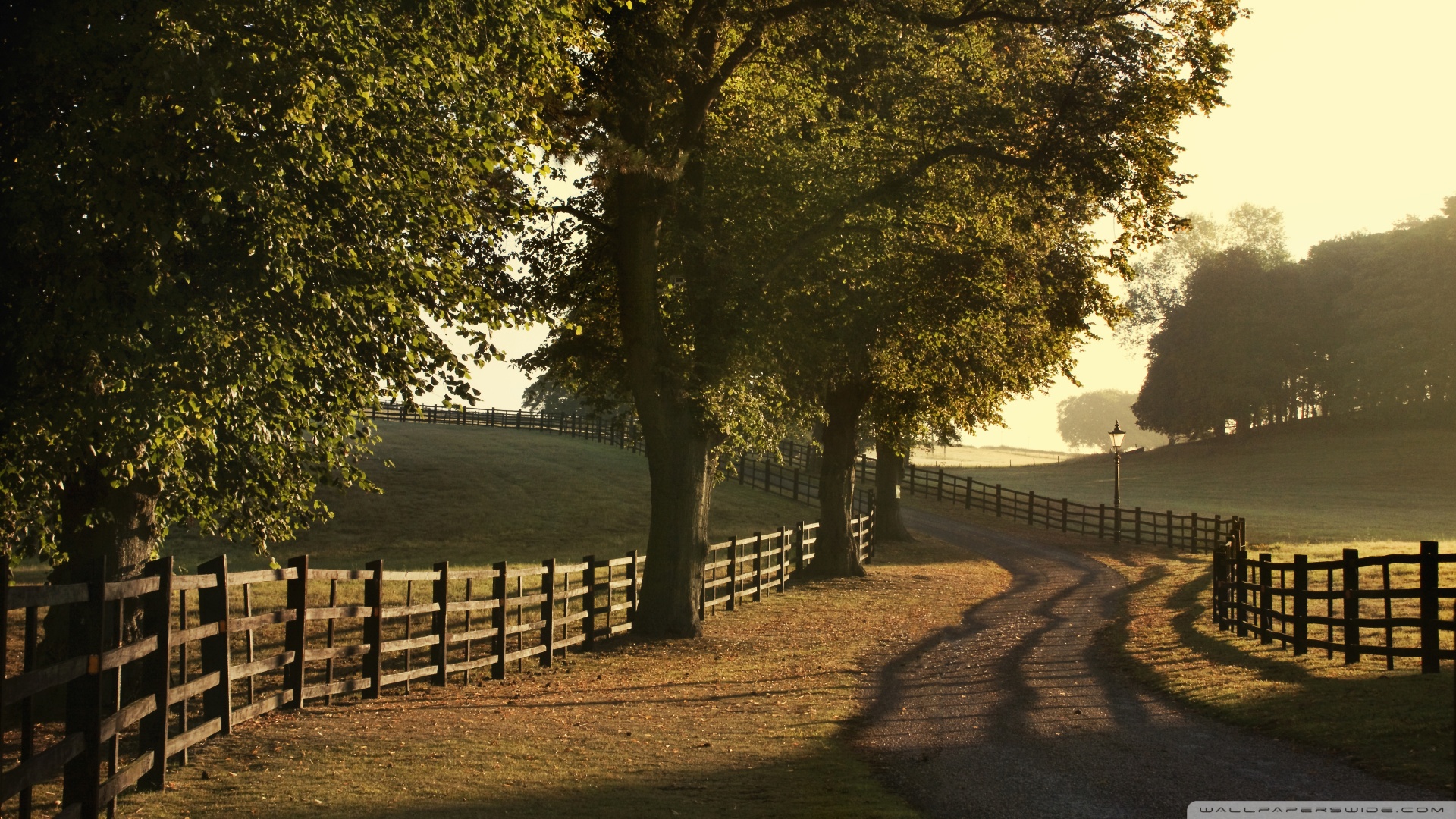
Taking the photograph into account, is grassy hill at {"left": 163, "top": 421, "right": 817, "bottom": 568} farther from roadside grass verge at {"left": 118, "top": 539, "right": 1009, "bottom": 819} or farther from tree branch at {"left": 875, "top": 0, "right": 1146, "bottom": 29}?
tree branch at {"left": 875, "top": 0, "right": 1146, "bottom": 29}

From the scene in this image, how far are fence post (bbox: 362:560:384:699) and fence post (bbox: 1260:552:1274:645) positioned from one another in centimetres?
1129

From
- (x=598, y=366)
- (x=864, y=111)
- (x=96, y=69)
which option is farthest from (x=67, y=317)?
(x=864, y=111)

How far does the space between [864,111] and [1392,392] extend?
218 ft

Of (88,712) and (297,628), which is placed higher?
(88,712)

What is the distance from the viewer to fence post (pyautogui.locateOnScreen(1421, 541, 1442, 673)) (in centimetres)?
1206

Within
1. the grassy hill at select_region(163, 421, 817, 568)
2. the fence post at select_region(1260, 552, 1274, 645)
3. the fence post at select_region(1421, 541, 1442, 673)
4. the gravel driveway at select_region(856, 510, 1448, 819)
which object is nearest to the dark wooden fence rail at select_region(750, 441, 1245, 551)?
the grassy hill at select_region(163, 421, 817, 568)

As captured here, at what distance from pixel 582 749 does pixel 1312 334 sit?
3134 inches

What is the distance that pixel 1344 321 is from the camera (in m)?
78.4

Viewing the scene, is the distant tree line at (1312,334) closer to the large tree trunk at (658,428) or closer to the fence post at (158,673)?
the large tree trunk at (658,428)

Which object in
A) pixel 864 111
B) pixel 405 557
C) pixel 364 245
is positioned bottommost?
pixel 405 557

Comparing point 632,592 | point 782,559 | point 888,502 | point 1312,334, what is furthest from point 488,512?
point 1312,334

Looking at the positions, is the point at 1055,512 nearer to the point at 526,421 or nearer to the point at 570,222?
the point at 570,222

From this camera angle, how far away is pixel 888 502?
39.0 m

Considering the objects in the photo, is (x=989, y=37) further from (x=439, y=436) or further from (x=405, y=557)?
(x=439, y=436)
